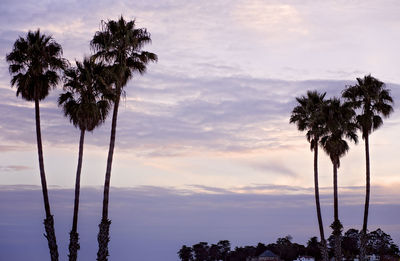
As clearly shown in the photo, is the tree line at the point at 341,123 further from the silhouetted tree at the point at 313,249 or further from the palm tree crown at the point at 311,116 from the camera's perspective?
the silhouetted tree at the point at 313,249

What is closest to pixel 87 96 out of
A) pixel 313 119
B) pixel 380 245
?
pixel 313 119

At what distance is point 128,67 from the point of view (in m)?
47.1

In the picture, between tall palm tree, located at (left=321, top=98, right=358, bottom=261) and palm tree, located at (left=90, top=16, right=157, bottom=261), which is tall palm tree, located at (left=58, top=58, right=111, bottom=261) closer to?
palm tree, located at (left=90, top=16, right=157, bottom=261)

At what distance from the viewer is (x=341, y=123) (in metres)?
64.0

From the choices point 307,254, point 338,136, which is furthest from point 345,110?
point 307,254

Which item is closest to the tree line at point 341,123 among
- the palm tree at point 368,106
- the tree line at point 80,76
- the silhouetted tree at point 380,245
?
the palm tree at point 368,106

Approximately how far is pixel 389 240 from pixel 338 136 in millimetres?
106544

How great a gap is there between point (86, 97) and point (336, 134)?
2826 centimetres

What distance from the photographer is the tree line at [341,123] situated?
63.0 m

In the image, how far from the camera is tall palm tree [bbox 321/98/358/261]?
63.0 metres

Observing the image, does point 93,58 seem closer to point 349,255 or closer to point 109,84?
point 109,84

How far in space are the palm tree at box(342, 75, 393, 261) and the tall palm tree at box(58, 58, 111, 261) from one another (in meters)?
28.6

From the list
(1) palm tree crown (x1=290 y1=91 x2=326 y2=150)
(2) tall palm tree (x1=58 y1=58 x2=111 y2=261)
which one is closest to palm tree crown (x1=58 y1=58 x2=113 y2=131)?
(2) tall palm tree (x1=58 y1=58 x2=111 y2=261)

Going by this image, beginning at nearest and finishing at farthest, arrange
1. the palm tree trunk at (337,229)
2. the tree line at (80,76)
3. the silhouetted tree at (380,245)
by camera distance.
Result: the tree line at (80,76), the palm tree trunk at (337,229), the silhouetted tree at (380,245)
